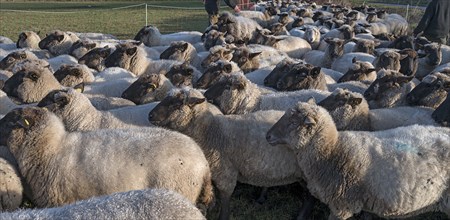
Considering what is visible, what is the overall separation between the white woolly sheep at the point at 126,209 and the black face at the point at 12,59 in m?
5.70

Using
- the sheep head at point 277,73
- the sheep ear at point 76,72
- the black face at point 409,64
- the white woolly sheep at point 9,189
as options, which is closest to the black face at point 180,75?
the sheep head at point 277,73

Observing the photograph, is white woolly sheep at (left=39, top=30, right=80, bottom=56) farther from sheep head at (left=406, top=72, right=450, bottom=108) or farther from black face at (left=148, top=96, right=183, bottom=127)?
sheep head at (left=406, top=72, right=450, bottom=108)

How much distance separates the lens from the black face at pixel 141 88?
21.0 feet

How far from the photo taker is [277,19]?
54.9 ft

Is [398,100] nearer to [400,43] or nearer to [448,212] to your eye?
[448,212]

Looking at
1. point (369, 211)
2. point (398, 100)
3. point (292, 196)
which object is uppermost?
point (398, 100)

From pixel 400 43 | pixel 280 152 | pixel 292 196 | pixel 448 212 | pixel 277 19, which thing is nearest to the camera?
pixel 448 212

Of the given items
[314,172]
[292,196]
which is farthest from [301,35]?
[314,172]

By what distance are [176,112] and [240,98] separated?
3.67ft

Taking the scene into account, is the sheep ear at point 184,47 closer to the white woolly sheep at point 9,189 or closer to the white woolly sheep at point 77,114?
the white woolly sheep at point 77,114

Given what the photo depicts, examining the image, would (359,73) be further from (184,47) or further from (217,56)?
(184,47)

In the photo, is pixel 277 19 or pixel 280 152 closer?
pixel 280 152

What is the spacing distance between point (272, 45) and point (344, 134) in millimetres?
6431

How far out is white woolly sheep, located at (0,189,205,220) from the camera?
286cm
